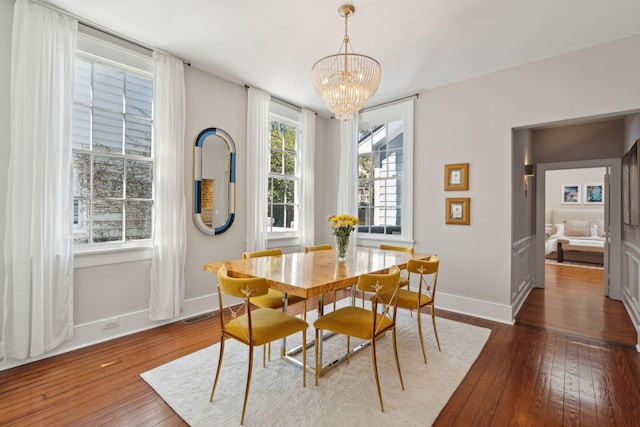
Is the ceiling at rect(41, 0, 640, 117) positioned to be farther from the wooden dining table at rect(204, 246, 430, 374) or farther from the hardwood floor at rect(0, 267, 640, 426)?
the hardwood floor at rect(0, 267, 640, 426)

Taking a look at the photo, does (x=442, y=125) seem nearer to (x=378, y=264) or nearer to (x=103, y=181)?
(x=378, y=264)

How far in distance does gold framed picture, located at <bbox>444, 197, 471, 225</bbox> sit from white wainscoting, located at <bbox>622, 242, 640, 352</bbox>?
5.69 ft

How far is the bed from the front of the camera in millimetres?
7109

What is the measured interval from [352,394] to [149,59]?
368cm

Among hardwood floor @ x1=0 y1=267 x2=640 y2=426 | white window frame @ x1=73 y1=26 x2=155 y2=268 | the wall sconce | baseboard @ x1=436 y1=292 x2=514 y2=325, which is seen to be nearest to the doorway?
the wall sconce

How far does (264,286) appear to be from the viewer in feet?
5.82

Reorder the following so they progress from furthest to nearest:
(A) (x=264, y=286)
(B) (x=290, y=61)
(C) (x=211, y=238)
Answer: (C) (x=211, y=238) < (B) (x=290, y=61) < (A) (x=264, y=286)

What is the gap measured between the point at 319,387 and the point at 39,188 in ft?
8.94

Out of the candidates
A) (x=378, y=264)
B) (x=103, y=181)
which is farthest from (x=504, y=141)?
(x=103, y=181)

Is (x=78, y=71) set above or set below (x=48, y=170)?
above

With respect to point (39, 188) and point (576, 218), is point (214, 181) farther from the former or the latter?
point (576, 218)

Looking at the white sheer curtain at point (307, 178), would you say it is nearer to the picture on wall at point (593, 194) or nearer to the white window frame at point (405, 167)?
the white window frame at point (405, 167)

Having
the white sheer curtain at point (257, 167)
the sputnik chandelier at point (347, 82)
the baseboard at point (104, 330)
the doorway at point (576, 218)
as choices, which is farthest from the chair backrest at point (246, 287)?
the doorway at point (576, 218)

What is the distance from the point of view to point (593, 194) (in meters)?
8.28
